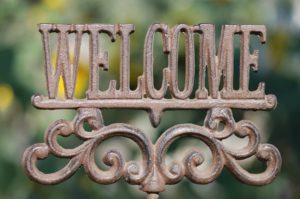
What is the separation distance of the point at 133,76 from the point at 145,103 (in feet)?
3.49

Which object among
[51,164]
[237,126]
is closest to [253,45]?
Answer: [51,164]

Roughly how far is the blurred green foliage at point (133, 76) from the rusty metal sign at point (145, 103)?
3.34 feet

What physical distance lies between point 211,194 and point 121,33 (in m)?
1.54

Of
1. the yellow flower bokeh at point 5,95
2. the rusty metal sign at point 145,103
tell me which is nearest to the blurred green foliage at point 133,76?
the yellow flower bokeh at point 5,95

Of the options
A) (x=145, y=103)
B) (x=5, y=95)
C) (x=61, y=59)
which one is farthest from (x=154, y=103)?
(x=5, y=95)

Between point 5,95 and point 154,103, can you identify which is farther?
point 5,95

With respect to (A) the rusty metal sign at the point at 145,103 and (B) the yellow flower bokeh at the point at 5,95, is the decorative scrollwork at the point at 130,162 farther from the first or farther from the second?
(B) the yellow flower bokeh at the point at 5,95

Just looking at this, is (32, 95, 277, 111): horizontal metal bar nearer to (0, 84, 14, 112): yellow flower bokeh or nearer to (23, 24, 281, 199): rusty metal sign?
(23, 24, 281, 199): rusty metal sign

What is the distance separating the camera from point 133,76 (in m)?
2.92

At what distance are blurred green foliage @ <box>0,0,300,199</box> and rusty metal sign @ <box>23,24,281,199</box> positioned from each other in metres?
1.02

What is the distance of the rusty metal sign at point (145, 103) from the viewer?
1.85m

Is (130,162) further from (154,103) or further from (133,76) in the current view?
(133,76)

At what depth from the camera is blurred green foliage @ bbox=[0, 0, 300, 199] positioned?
295cm

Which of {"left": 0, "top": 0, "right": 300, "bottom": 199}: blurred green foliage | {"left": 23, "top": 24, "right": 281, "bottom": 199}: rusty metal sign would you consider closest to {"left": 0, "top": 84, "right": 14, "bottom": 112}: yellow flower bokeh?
{"left": 0, "top": 0, "right": 300, "bottom": 199}: blurred green foliage
